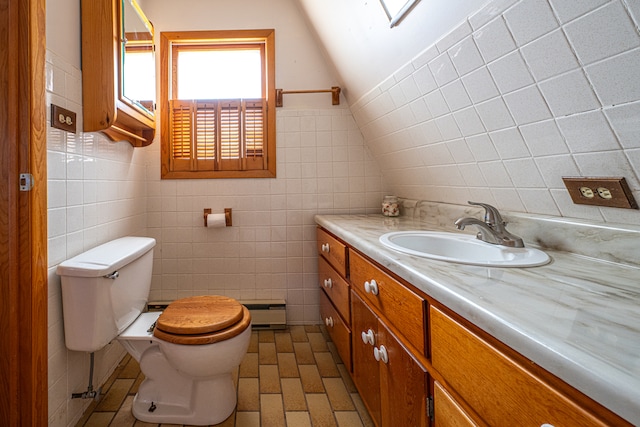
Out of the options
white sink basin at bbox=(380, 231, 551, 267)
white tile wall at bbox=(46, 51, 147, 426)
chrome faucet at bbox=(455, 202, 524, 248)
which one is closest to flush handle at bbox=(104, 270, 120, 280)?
white tile wall at bbox=(46, 51, 147, 426)

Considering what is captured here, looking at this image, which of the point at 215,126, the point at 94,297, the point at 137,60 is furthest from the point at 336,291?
the point at 137,60

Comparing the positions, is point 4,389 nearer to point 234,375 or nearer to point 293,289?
point 234,375

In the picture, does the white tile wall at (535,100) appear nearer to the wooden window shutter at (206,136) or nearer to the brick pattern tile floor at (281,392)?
the brick pattern tile floor at (281,392)

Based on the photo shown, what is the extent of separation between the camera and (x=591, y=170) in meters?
0.83

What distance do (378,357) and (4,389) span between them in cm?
121

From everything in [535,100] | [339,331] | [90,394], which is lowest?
[90,394]

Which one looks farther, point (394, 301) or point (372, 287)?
point (372, 287)

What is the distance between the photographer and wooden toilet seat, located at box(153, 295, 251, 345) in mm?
1176

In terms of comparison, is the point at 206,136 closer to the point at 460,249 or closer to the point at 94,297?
the point at 94,297

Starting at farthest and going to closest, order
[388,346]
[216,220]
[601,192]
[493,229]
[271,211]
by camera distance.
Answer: [271,211]
[216,220]
[493,229]
[388,346]
[601,192]

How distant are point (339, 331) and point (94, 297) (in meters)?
1.07

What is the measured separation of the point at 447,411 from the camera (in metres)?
0.64

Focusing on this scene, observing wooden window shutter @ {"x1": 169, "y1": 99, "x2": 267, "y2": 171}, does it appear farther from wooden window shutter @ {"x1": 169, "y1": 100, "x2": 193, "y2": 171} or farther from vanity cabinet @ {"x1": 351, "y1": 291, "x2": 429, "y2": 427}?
vanity cabinet @ {"x1": 351, "y1": 291, "x2": 429, "y2": 427}

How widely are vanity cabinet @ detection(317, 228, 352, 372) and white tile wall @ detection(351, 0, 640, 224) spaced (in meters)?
0.66
